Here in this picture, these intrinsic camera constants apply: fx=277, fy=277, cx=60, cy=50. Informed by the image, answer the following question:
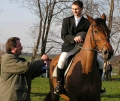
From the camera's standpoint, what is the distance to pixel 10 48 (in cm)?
505

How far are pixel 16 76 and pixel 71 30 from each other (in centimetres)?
295

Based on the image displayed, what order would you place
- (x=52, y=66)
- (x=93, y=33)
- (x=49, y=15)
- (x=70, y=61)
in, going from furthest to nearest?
(x=49, y=15) < (x=52, y=66) < (x=70, y=61) < (x=93, y=33)

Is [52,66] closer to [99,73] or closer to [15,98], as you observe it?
[99,73]

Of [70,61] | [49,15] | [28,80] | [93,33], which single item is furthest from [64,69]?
[49,15]

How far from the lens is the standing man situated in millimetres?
4879

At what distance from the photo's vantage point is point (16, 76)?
4.99 m

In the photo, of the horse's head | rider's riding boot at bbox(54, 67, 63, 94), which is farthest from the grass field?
the horse's head

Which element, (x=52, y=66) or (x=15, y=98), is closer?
(x=15, y=98)

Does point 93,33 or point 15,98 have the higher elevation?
point 93,33

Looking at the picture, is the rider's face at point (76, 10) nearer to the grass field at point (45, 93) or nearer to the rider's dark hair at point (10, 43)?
the rider's dark hair at point (10, 43)

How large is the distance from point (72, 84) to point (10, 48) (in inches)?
93.4

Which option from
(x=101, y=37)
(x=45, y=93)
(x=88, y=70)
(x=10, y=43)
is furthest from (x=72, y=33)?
(x=45, y=93)

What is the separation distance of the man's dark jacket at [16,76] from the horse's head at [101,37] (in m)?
1.53

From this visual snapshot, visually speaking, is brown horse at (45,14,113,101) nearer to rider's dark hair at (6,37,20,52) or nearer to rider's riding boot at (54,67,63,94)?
rider's riding boot at (54,67,63,94)
